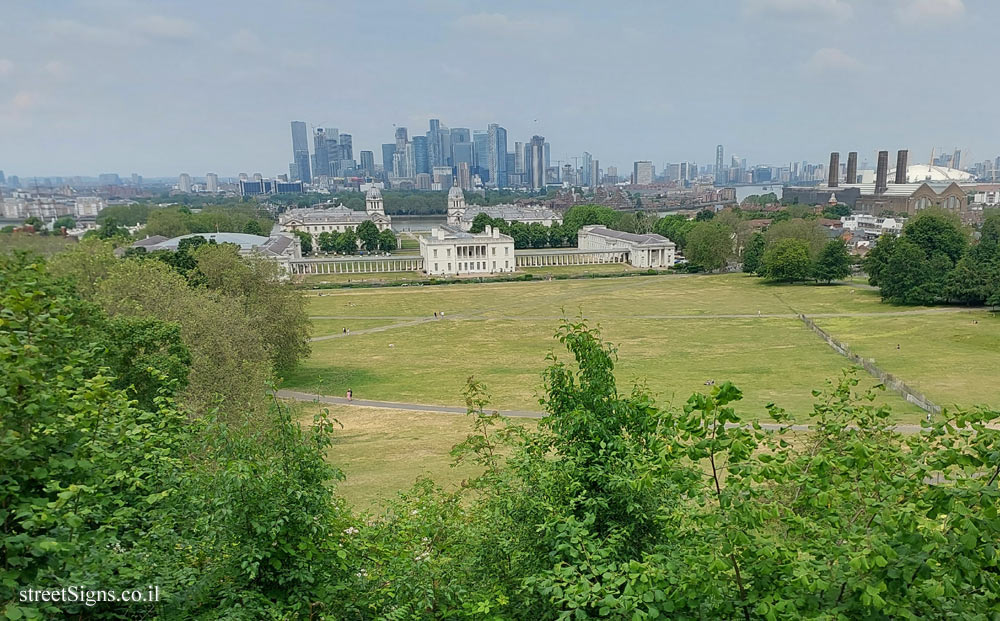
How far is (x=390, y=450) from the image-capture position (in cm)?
2652

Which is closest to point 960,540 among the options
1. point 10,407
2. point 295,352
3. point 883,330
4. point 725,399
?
point 725,399

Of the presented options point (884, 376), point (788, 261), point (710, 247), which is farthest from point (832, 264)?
point (884, 376)

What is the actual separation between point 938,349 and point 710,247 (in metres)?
51.4

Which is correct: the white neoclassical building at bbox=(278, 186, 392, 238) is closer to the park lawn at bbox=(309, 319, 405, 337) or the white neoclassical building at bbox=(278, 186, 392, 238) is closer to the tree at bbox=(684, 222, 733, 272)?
the tree at bbox=(684, 222, 733, 272)

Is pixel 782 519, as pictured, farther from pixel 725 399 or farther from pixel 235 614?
pixel 235 614

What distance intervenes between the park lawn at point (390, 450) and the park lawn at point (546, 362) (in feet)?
9.52

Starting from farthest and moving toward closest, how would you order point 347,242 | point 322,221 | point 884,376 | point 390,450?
point 322,221
point 347,242
point 884,376
point 390,450

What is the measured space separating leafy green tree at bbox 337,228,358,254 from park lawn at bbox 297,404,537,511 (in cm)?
8803

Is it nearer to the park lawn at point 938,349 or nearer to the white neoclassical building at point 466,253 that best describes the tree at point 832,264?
the park lawn at point 938,349

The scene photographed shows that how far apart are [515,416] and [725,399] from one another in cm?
2487

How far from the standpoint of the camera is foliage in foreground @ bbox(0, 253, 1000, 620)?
5.25m

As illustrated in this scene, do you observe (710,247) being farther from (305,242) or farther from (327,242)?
(305,242)

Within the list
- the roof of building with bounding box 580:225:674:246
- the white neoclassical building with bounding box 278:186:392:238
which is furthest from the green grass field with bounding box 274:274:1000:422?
the white neoclassical building with bounding box 278:186:392:238

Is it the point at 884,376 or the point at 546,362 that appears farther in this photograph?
the point at 546,362
